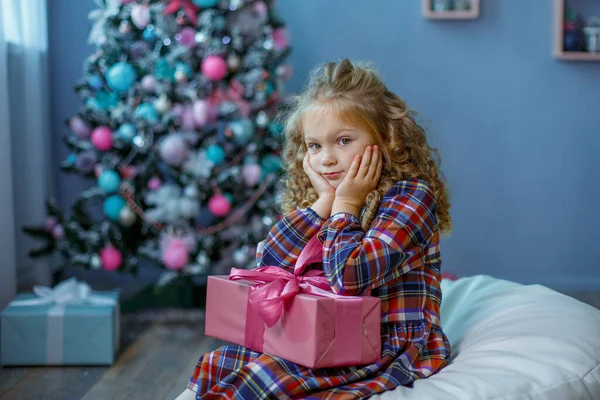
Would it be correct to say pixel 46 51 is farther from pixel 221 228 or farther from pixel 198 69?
pixel 221 228

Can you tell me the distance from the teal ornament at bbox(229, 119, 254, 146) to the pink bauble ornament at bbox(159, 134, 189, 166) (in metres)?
0.21

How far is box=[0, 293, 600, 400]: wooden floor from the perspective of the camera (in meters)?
2.21

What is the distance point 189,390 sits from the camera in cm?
148

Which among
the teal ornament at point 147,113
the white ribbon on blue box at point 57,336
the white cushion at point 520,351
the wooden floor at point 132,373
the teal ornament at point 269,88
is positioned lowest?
the wooden floor at point 132,373

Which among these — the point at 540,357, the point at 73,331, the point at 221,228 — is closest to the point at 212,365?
the point at 540,357

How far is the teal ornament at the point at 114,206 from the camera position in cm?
314

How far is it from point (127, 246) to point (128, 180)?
285mm

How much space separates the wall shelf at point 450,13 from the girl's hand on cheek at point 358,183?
7.48ft

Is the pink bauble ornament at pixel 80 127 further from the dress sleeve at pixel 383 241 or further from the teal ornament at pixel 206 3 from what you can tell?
the dress sleeve at pixel 383 241

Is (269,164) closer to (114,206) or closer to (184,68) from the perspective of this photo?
(184,68)

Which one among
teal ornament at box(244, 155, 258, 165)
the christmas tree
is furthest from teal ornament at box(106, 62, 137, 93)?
teal ornament at box(244, 155, 258, 165)

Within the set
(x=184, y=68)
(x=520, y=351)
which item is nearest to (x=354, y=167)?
(x=520, y=351)

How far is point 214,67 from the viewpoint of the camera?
301 centimetres

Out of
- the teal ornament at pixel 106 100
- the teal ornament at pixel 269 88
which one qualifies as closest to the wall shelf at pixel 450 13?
the teal ornament at pixel 269 88
